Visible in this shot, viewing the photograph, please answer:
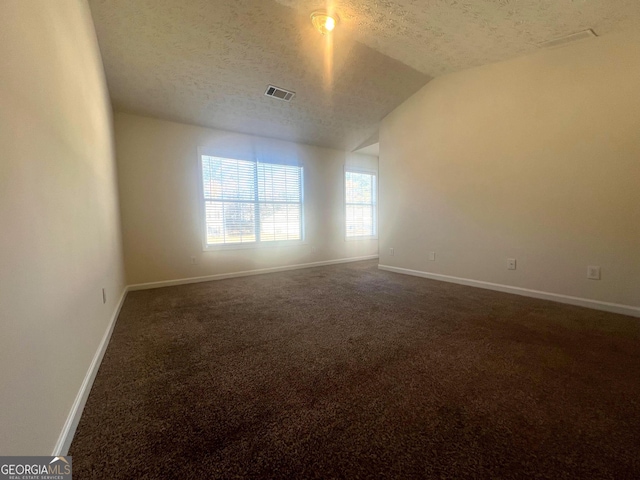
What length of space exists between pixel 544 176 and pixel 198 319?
397cm

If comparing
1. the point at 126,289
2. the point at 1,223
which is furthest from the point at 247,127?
the point at 1,223

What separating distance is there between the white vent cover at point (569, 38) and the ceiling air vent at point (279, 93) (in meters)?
2.90

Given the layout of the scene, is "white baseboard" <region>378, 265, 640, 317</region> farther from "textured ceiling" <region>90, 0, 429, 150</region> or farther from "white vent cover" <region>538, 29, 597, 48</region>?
"textured ceiling" <region>90, 0, 429, 150</region>

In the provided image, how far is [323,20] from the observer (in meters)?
2.66

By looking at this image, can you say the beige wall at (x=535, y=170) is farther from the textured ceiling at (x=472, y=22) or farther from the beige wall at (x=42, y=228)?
the beige wall at (x=42, y=228)

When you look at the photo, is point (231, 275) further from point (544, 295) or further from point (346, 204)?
point (544, 295)

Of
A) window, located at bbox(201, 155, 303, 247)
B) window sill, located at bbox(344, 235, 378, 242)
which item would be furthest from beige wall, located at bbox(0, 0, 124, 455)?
window sill, located at bbox(344, 235, 378, 242)

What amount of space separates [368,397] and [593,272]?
2.86 metres

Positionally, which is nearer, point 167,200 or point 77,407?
point 77,407

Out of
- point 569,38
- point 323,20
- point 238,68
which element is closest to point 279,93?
point 238,68

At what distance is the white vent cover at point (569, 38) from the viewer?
2492 millimetres

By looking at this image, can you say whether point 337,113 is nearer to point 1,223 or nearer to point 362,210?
point 362,210

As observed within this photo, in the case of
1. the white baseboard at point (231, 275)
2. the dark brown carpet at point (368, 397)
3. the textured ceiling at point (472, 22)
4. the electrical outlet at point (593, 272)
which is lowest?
the white baseboard at point (231, 275)


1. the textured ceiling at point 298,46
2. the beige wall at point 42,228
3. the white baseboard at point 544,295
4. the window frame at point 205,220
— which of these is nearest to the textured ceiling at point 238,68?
the textured ceiling at point 298,46
